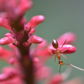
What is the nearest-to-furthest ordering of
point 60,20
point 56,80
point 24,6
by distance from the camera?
1. point 24,6
2. point 56,80
3. point 60,20

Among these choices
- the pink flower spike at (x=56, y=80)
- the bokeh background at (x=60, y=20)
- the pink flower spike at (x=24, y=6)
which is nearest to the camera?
the pink flower spike at (x=24, y=6)

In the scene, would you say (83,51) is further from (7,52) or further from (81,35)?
(7,52)

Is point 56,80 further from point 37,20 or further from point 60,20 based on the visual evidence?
point 60,20

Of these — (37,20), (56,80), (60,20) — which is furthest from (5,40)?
(60,20)

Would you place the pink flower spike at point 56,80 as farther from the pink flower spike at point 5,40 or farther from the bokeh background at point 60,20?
the bokeh background at point 60,20

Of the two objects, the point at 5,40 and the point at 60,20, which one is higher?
the point at 60,20

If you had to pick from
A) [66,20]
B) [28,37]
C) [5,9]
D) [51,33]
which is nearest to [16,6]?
[5,9]

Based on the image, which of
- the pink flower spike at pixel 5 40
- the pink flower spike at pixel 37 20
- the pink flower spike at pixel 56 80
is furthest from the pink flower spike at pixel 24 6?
the pink flower spike at pixel 56 80

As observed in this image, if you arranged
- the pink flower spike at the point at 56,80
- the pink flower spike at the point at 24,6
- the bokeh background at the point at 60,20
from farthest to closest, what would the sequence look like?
1. the bokeh background at the point at 60,20
2. the pink flower spike at the point at 56,80
3. the pink flower spike at the point at 24,6

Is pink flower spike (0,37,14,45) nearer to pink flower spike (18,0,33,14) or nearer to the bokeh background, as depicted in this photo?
pink flower spike (18,0,33,14)

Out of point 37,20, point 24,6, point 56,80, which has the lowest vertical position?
point 56,80
